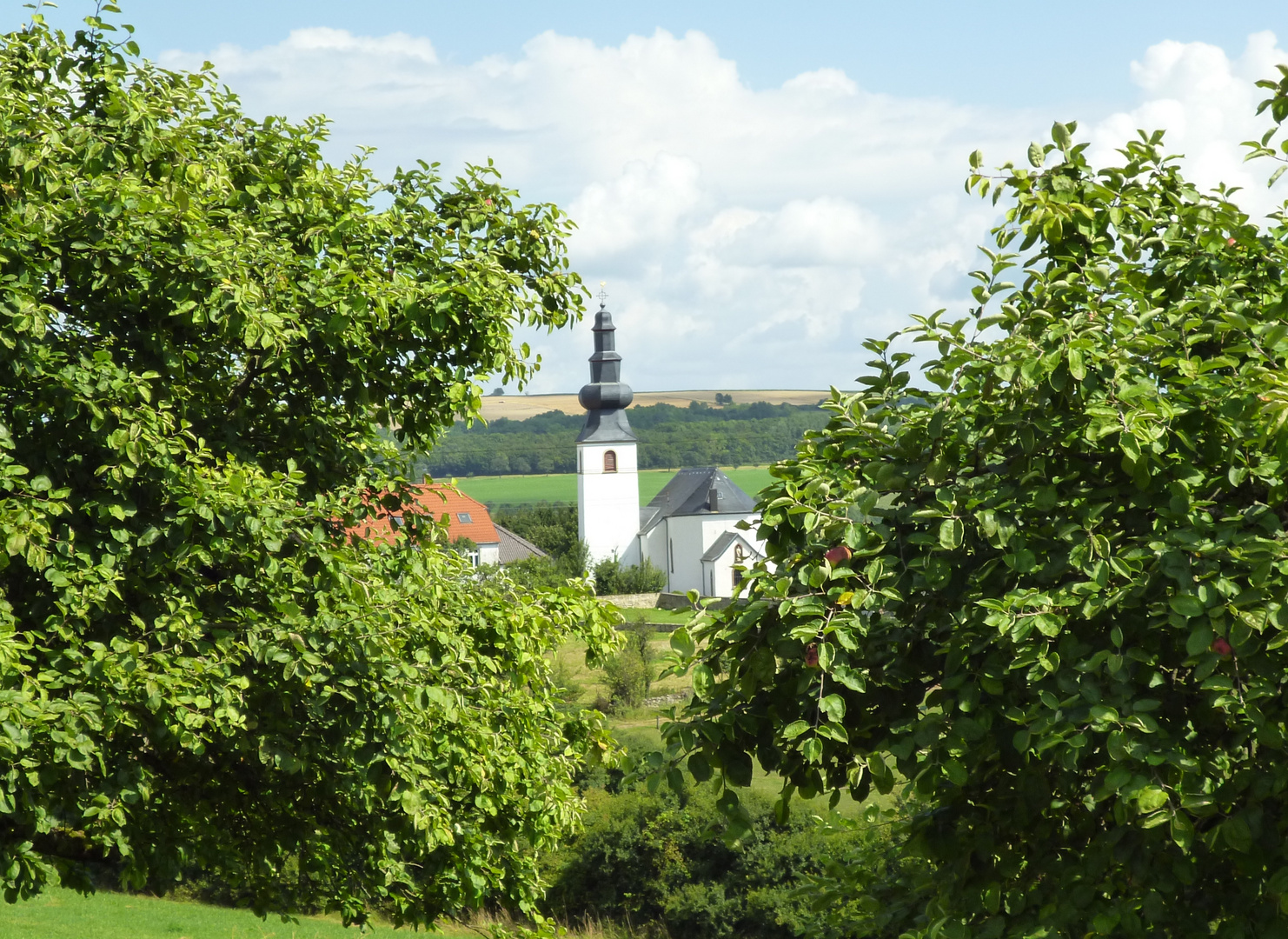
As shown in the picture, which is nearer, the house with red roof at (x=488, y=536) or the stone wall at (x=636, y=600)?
the stone wall at (x=636, y=600)

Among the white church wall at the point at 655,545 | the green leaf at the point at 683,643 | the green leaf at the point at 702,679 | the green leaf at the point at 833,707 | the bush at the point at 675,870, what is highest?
the green leaf at the point at 683,643

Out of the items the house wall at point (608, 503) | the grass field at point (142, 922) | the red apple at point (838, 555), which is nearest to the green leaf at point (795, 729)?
the red apple at point (838, 555)

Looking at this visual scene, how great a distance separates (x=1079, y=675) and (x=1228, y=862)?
2.82 ft

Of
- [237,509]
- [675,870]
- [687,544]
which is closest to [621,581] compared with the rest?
[687,544]

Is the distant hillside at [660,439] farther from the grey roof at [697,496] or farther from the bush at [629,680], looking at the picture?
the bush at [629,680]

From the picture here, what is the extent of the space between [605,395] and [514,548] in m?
14.6

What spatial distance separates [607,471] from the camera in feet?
314

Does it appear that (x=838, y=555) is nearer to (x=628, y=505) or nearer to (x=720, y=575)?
(x=720, y=575)

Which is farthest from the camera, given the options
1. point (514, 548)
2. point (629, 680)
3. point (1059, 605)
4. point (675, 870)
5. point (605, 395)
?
point (605, 395)

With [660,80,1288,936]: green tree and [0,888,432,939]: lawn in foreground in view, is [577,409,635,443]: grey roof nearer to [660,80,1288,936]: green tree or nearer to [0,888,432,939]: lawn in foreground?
[0,888,432,939]: lawn in foreground

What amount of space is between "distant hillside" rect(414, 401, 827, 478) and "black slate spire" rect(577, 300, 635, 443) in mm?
42504

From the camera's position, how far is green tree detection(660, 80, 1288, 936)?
2814 millimetres

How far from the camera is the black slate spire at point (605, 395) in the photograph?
89250 millimetres

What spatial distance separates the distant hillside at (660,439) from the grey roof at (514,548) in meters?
48.6
